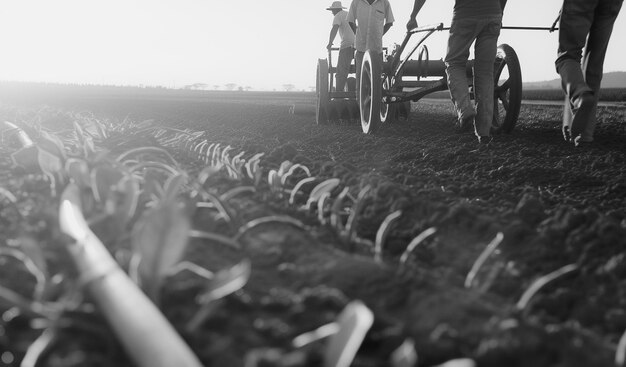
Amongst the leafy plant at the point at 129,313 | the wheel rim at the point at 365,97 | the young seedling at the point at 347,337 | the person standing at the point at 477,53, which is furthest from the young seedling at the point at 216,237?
the wheel rim at the point at 365,97

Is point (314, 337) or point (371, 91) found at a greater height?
point (371, 91)

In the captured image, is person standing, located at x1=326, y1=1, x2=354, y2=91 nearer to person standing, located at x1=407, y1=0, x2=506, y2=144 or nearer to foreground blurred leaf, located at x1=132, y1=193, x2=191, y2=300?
person standing, located at x1=407, y1=0, x2=506, y2=144

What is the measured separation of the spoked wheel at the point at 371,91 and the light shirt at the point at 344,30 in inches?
88.8

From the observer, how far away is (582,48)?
3.49 m

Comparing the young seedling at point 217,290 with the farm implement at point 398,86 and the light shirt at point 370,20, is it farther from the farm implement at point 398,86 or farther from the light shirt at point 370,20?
the light shirt at point 370,20

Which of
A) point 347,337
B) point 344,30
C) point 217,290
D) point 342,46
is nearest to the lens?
point 347,337

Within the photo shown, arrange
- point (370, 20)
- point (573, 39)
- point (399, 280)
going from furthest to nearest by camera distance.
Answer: point (370, 20)
point (573, 39)
point (399, 280)

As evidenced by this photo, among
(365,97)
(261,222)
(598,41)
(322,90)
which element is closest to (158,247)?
(261,222)

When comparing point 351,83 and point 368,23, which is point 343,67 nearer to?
point 351,83

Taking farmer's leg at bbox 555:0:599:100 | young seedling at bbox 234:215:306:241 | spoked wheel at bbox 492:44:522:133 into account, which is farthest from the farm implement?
young seedling at bbox 234:215:306:241

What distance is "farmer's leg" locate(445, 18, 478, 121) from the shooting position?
3723mm

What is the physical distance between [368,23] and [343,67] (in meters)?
1.45

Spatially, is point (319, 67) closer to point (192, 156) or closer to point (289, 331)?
point (192, 156)

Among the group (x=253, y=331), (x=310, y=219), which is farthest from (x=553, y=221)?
(x=253, y=331)
